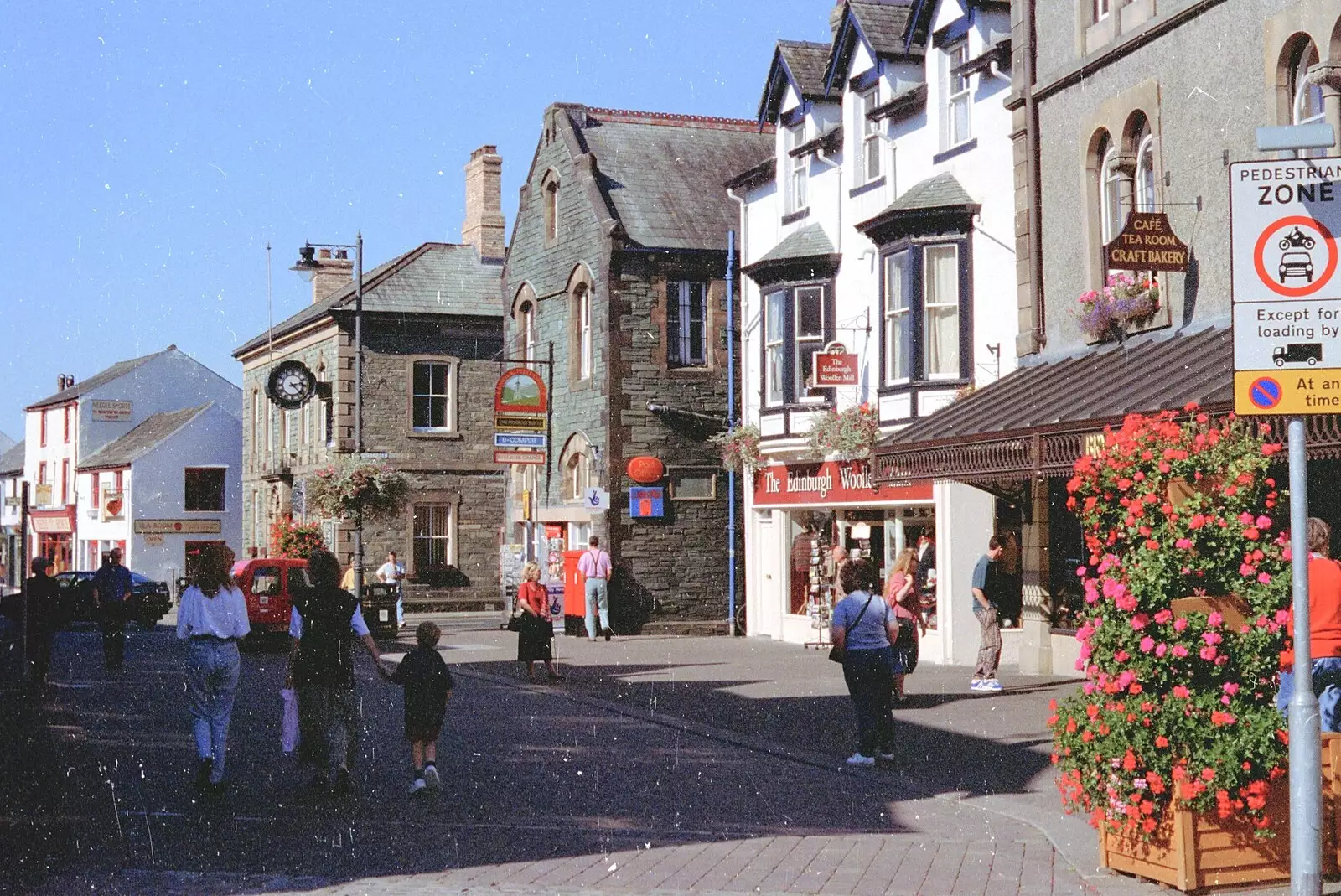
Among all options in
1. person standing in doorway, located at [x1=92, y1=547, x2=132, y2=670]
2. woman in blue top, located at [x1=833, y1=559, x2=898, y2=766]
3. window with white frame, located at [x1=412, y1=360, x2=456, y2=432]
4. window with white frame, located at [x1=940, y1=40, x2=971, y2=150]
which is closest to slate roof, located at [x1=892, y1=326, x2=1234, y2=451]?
woman in blue top, located at [x1=833, y1=559, x2=898, y2=766]

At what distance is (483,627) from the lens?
34469 millimetres

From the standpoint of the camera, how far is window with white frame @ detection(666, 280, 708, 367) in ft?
104

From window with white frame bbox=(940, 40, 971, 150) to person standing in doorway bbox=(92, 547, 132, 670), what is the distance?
1295 cm

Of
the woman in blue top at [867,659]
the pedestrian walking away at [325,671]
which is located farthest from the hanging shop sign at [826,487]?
the pedestrian walking away at [325,671]

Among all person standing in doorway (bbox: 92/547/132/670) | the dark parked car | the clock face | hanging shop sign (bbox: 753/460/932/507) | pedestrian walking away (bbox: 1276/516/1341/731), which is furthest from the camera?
the clock face

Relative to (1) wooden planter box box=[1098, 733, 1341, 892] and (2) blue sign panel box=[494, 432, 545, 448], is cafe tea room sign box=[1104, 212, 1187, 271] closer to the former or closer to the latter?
(1) wooden planter box box=[1098, 733, 1341, 892]

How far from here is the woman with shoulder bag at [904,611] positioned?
16844mm

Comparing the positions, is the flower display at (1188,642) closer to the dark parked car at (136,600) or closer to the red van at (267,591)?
the red van at (267,591)

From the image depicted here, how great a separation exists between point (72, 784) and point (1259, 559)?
843 centimetres

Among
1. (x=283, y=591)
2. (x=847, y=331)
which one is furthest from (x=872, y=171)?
(x=283, y=591)

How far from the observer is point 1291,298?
7.20 meters

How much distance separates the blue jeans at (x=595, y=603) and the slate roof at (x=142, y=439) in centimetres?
3684

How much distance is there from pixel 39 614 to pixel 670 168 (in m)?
16.8

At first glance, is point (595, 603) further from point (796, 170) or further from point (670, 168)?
point (670, 168)
